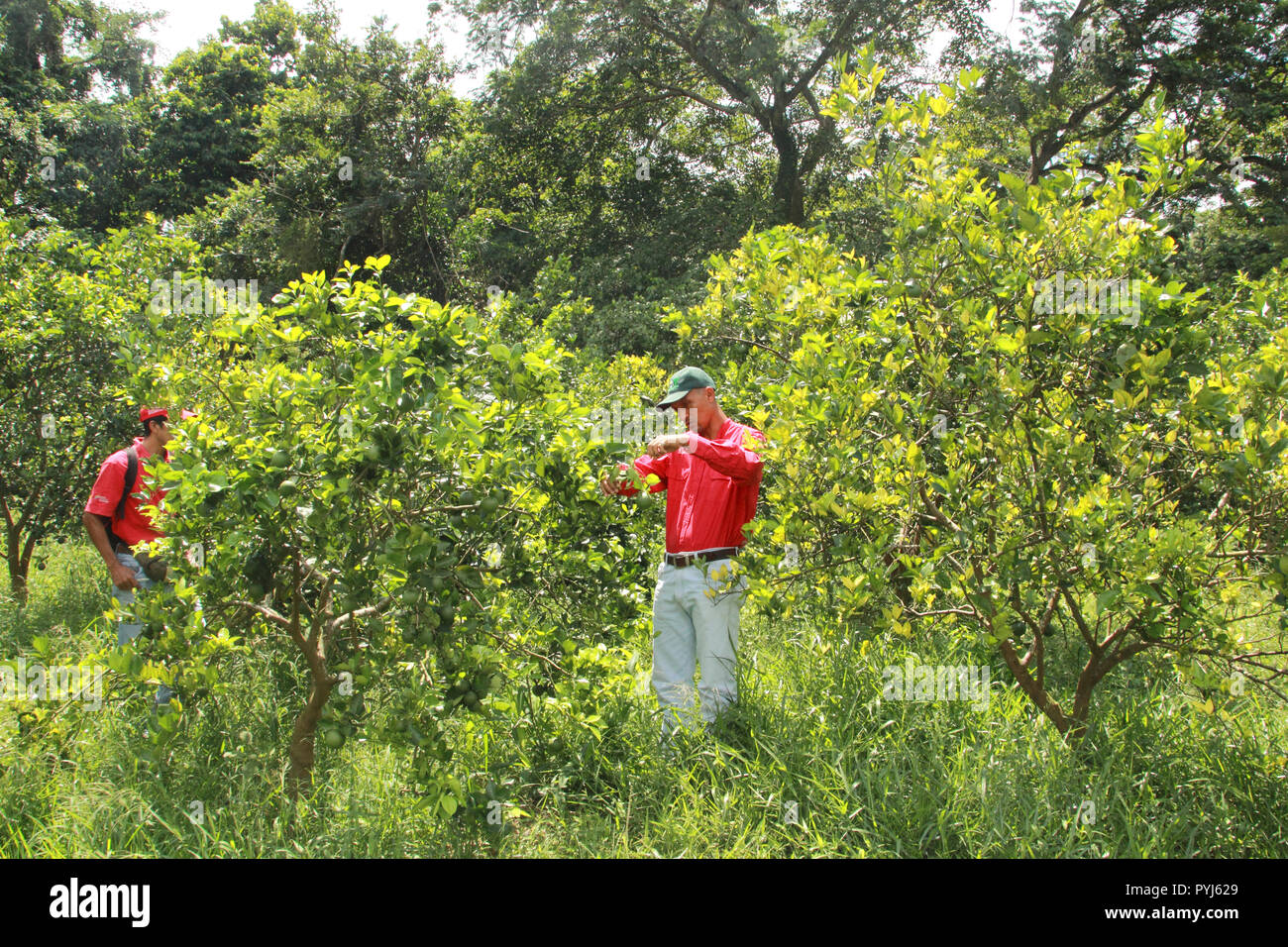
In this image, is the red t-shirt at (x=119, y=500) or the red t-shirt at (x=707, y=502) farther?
the red t-shirt at (x=119, y=500)

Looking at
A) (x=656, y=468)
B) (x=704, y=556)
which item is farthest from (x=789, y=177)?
(x=704, y=556)

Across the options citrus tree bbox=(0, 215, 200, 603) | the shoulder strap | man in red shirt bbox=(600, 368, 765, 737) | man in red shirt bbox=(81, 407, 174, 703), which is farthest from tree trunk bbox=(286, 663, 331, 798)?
citrus tree bbox=(0, 215, 200, 603)

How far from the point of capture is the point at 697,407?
3.94m

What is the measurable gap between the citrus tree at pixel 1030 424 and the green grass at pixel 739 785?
413mm

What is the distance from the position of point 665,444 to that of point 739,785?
4.46ft

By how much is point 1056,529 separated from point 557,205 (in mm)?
11554

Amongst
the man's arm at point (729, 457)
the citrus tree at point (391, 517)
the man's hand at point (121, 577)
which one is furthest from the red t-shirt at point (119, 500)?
the man's arm at point (729, 457)

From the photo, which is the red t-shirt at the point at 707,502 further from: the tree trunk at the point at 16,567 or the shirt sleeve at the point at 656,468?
the tree trunk at the point at 16,567

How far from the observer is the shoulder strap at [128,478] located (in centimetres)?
447

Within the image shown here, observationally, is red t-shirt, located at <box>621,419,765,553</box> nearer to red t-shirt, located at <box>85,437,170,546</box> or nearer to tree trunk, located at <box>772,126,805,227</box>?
red t-shirt, located at <box>85,437,170,546</box>

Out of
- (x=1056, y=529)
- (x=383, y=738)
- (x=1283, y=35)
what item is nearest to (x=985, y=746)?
(x=1056, y=529)

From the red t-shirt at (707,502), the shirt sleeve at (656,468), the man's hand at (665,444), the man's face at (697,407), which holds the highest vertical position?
the man's face at (697,407)

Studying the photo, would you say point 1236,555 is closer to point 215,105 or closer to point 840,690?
point 840,690

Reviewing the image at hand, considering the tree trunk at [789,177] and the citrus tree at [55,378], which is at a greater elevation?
the tree trunk at [789,177]
